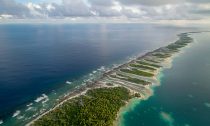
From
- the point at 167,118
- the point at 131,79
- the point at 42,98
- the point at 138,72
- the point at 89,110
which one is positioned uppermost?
the point at 89,110

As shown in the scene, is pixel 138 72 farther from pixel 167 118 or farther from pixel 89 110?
pixel 89 110

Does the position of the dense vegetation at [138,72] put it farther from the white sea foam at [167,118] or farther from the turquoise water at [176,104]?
the white sea foam at [167,118]

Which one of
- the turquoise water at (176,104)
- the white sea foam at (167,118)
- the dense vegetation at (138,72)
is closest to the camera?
the white sea foam at (167,118)

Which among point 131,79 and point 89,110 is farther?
point 131,79

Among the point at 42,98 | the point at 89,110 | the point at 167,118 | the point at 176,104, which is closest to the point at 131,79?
the point at 176,104

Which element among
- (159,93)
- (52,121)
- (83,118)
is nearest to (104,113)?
(83,118)

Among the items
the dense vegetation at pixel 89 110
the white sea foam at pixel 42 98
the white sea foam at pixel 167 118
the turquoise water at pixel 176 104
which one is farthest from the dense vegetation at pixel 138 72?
the white sea foam at pixel 42 98

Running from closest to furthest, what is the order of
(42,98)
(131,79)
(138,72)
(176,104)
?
(176,104) < (42,98) < (131,79) < (138,72)
